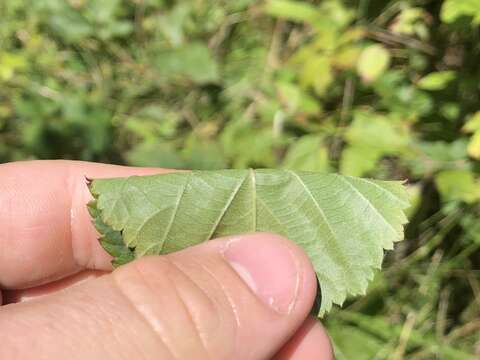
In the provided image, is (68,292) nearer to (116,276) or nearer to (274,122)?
(116,276)

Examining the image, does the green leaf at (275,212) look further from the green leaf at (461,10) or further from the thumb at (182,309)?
the green leaf at (461,10)

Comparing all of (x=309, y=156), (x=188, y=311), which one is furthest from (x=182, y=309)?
(x=309, y=156)

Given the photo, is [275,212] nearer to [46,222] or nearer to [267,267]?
[267,267]

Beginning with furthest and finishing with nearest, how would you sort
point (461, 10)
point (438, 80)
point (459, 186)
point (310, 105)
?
point (310, 105)
point (438, 80)
point (459, 186)
point (461, 10)

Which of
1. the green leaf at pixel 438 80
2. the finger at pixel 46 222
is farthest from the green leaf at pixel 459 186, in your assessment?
the finger at pixel 46 222

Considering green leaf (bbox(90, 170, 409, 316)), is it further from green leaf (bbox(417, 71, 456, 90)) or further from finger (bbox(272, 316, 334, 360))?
green leaf (bbox(417, 71, 456, 90))

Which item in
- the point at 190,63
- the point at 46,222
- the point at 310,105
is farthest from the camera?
the point at 190,63

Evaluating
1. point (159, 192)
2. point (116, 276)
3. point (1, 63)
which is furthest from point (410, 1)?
point (1, 63)
